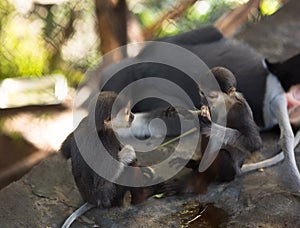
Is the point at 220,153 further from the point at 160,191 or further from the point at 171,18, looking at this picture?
the point at 171,18

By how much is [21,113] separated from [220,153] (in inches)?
57.9

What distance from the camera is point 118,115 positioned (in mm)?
1542

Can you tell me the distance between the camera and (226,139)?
1.64 meters

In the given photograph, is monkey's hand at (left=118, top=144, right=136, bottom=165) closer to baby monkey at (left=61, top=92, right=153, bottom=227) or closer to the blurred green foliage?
baby monkey at (left=61, top=92, right=153, bottom=227)

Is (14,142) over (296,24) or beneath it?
beneath

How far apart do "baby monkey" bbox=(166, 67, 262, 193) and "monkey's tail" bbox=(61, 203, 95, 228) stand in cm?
28

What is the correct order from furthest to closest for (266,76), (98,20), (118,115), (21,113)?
1. (21,113)
2. (98,20)
3. (266,76)
4. (118,115)

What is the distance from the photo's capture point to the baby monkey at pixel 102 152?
4.93 ft

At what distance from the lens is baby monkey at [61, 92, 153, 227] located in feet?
4.93

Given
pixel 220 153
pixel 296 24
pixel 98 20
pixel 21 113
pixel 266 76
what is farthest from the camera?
pixel 296 24

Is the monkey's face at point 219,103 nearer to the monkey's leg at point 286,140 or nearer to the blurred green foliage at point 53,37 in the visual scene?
the monkey's leg at point 286,140

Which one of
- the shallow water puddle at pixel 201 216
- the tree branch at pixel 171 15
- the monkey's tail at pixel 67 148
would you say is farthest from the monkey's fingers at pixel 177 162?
the tree branch at pixel 171 15

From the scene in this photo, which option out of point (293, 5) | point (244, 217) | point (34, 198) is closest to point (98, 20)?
point (34, 198)

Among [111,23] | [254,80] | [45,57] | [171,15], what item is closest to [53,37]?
[45,57]
